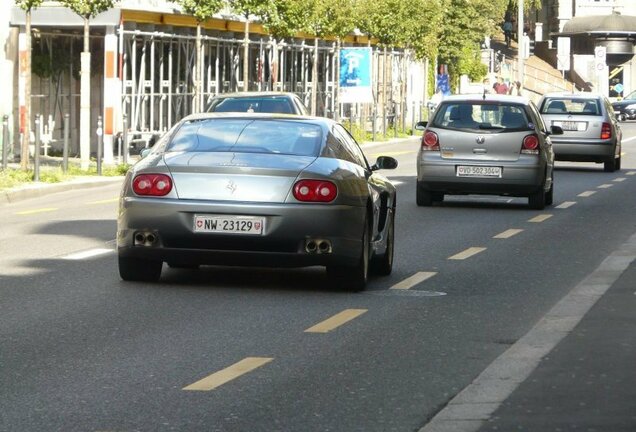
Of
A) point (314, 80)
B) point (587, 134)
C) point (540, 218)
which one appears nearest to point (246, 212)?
point (540, 218)

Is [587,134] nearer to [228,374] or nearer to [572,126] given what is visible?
[572,126]

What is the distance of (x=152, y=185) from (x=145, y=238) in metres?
0.38

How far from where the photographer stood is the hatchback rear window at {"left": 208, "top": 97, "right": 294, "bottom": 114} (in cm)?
2997

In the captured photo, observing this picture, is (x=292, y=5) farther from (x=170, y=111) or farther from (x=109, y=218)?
(x=109, y=218)

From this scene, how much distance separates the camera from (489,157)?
24422 mm

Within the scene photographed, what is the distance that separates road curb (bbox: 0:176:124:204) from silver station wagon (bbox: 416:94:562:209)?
5.94 metres

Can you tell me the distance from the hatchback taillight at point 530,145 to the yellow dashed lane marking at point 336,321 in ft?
41.1

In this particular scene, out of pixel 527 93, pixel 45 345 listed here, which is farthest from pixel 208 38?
pixel 527 93

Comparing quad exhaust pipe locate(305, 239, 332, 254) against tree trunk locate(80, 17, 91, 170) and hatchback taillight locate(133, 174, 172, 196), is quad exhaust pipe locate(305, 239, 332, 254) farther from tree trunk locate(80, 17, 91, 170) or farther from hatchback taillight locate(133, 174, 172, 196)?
tree trunk locate(80, 17, 91, 170)

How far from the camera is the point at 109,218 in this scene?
21625 millimetres

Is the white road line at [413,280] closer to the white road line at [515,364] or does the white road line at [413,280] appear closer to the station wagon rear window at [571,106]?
the white road line at [515,364]

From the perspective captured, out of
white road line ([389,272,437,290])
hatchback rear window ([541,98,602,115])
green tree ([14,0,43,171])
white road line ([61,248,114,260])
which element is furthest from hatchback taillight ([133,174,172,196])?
hatchback rear window ([541,98,602,115])

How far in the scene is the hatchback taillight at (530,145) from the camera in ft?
80.4

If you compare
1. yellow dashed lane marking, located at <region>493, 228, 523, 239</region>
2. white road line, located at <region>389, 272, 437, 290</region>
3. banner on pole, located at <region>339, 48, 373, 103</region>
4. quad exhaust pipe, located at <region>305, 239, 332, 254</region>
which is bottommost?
yellow dashed lane marking, located at <region>493, 228, 523, 239</region>
